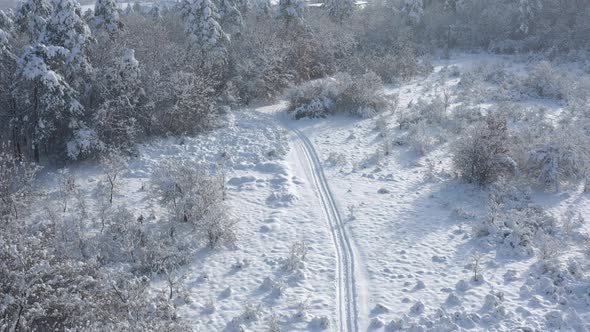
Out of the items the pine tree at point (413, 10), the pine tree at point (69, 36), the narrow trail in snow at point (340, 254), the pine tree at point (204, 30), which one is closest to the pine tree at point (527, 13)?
the pine tree at point (413, 10)

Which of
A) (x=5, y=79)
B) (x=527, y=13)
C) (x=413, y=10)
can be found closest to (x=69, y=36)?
(x=5, y=79)

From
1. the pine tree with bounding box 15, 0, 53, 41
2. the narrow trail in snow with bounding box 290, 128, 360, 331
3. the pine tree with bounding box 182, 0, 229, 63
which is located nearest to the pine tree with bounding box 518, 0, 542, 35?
the pine tree with bounding box 182, 0, 229, 63

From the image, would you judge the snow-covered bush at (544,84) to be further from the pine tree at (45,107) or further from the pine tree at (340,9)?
the pine tree at (45,107)

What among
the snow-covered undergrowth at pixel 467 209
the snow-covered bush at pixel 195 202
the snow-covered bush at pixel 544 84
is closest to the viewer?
the snow-covered undergrowth at pixel 467 209

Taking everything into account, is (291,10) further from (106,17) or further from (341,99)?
(106,17)

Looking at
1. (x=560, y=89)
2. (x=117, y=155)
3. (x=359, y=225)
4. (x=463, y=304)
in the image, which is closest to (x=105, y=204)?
(x=117, y=155)

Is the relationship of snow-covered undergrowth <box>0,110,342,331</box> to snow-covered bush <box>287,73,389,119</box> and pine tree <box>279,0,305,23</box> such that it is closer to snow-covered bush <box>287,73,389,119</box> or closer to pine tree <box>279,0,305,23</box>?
snow-covered bush <box>287,73,389,119</box>
